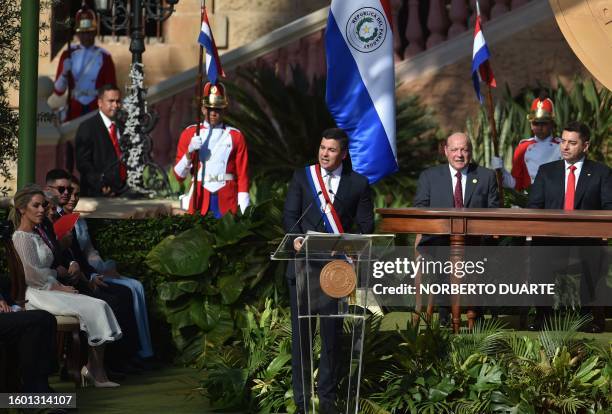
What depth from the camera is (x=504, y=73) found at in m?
18.7

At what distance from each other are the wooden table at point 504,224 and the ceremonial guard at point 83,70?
8084 mm

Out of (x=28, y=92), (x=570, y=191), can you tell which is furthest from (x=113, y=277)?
(x=570, y=191)

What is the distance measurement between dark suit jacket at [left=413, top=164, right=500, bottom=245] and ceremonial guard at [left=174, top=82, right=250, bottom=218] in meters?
2.13

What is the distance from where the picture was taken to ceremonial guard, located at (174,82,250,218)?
1352 centimetres

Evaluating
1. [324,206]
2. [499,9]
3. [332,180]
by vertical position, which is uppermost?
[499,9]

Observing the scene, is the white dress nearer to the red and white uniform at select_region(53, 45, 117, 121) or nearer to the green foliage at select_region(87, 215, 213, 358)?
the green foliage at select_region(87, 215, 213, 358)

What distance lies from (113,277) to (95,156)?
3.21m

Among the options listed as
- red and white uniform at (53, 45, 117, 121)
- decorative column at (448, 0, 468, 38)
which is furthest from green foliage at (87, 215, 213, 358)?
decorative column at (448, 0, 468, 38)

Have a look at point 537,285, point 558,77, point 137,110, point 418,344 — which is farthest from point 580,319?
point 558,77

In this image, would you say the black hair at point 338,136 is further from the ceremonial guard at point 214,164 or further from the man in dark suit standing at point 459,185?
the ceremonial guard at point 214,164

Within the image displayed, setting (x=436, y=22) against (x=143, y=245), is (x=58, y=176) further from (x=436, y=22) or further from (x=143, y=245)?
(x=436, y=22)

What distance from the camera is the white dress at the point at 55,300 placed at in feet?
34.3

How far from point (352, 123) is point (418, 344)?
99.3 inches

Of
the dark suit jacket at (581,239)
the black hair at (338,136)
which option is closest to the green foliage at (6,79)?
the black hair at (338,136)
